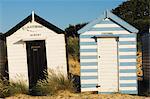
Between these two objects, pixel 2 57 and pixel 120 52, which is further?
pixel 2 57

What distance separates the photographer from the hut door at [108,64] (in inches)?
552

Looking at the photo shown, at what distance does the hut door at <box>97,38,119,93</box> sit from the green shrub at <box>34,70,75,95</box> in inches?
48.7

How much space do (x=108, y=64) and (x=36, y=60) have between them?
3067 millimetres

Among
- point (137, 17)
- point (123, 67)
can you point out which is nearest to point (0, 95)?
point (123, 67)

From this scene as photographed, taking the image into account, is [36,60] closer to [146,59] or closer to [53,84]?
[53,84]

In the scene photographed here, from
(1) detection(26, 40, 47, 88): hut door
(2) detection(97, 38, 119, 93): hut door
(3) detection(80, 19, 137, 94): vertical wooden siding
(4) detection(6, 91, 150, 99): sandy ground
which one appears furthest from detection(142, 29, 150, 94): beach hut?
(1) detection(26, 40, 47, 88): hut door

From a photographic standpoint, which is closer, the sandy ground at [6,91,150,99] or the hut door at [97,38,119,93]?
the sandy ground at [6,91,150,99]

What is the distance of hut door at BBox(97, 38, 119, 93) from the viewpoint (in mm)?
14016

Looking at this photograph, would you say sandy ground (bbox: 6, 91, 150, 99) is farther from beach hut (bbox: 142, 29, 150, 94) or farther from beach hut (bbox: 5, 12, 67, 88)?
beach hut (bbox: 142, 29, 150, 94)

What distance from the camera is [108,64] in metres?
14.1

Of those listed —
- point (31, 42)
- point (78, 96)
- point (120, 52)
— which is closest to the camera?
point (78, 96)

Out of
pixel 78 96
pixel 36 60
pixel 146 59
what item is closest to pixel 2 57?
pixel 36 60

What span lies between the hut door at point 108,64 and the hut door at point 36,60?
2384 millimetres

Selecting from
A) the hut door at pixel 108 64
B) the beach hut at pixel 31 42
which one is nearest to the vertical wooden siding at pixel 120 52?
the hut door at pixel 108 64
